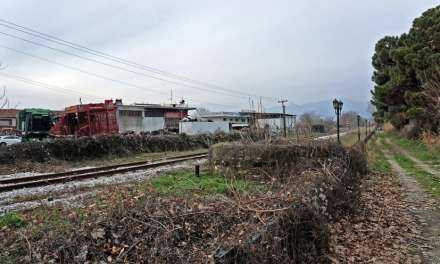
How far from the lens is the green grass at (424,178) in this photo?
12.1 metres

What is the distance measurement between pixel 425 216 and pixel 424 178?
21.4 ft

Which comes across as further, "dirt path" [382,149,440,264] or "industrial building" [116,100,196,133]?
"industrial building" [116,100,196,133]

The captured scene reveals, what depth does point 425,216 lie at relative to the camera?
29.1 ft

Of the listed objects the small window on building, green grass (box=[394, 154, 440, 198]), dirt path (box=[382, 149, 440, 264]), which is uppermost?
the small window on building

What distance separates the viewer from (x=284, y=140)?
13.0m

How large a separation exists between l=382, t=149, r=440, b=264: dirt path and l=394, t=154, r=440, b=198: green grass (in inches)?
9.0

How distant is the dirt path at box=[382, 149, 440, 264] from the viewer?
6449 mm

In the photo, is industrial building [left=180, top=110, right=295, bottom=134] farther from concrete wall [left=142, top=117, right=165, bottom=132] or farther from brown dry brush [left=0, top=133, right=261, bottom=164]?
concrete wall [left=142, top=117, right=165, bottom=132]

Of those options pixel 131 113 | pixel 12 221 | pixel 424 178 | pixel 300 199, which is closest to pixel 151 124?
pixel 131 113

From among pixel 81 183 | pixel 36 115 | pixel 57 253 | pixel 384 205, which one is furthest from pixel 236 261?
pixel 36 115

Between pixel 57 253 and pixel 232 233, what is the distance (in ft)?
7.23

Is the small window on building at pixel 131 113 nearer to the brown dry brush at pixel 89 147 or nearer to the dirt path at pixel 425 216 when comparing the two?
the brown dry brush at pixel 89 147

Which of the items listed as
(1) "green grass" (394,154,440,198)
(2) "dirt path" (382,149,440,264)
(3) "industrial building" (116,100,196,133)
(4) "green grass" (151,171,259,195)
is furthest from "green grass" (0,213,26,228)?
(3) "industrial building" (116,100,196,133)

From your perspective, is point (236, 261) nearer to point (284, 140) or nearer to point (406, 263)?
point (406, 263)
